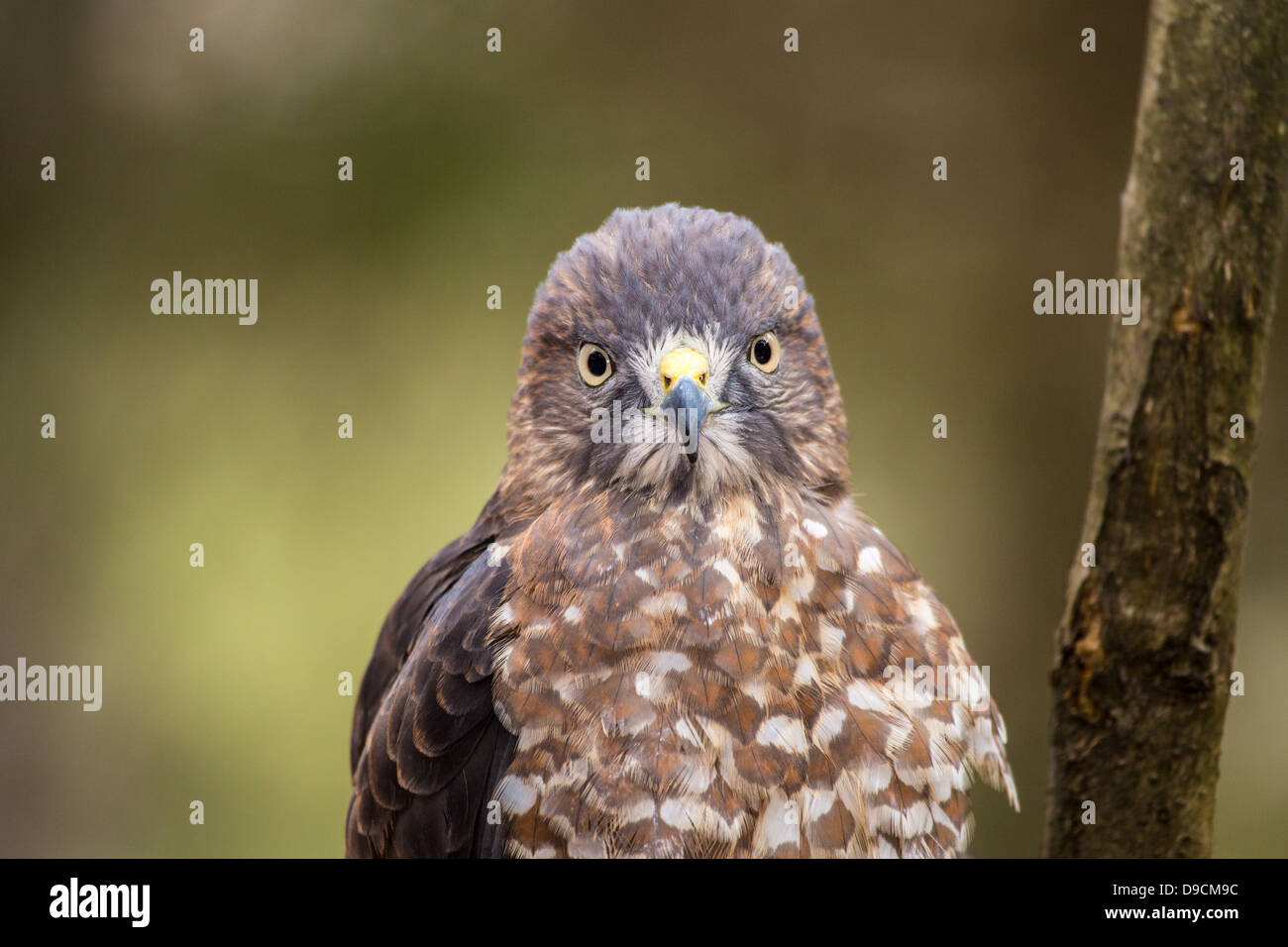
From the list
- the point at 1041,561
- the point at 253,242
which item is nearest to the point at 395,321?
the point at 253,242

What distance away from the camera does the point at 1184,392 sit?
81.6 inches

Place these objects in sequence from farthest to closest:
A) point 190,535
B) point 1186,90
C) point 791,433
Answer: point 190,535, point 791,433, point 1186,90

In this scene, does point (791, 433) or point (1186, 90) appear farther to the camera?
point (791, 433)

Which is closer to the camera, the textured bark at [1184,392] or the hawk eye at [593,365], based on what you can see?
the textured bark at [1184,392]

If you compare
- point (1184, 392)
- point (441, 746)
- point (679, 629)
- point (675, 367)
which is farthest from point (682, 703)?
point (1184, 392)

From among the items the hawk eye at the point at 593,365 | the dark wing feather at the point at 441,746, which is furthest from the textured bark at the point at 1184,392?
the dark wing feather at the point at 441,746

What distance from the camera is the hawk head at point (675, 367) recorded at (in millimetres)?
2381

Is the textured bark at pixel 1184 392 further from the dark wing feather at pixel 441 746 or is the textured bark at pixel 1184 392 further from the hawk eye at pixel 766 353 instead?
the dark wing feather at pixel 441 746

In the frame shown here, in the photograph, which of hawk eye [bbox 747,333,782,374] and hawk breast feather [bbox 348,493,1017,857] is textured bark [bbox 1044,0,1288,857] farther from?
hawk eye [bbox 747,333,782,374]

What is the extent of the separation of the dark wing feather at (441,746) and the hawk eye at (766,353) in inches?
25.7

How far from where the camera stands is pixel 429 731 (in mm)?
2363
